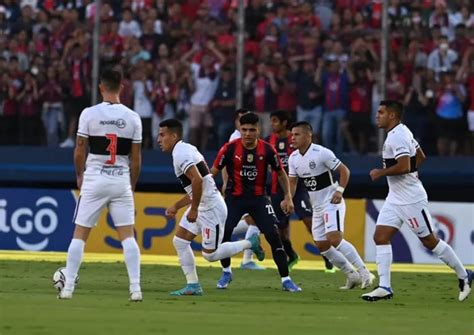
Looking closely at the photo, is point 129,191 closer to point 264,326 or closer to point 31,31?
Result: point 264,326

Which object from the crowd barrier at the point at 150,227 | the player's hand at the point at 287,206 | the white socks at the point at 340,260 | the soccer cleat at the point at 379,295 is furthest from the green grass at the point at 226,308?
the crowd barrier at the point at 150,227

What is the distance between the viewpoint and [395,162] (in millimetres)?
14000

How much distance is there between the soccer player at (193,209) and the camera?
13.9 m

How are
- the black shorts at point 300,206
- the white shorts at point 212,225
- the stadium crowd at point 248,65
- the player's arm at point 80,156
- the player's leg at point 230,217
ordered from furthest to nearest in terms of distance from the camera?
the stadium crowd at point 248,65
the black shorts at point 300,206
the player's leg at point 230,217
the white shorts at point 212,225
the player's arm at point 80,156

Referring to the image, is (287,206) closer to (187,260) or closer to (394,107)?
(187,260)

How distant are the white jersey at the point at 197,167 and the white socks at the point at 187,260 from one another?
57 centimetres

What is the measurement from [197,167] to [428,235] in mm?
2752

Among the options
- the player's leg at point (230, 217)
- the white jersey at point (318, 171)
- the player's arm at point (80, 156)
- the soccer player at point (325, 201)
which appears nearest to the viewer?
the player's arm at point (80, 156)

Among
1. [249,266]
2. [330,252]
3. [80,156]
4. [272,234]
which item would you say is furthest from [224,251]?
[249,266]

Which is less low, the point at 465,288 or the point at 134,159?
the point at 134,159

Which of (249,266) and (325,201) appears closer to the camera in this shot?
(325,201)

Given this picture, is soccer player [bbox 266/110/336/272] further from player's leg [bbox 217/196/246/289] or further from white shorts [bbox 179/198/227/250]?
Result: white shorts [bbox 179/198/227/250]

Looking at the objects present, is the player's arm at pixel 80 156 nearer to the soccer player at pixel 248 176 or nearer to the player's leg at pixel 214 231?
the player's leg at pixel 214 231

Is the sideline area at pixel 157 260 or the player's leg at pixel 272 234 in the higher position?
the player's leg at pixel 272 234
